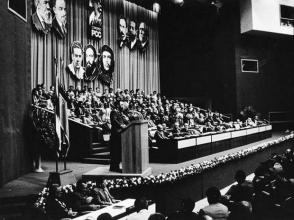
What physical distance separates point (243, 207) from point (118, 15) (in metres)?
14.8

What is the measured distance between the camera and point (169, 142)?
8367 millimetres

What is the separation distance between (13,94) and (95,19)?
9.50m

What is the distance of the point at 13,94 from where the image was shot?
646 cm

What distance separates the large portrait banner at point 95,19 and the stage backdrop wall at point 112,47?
0.23 m

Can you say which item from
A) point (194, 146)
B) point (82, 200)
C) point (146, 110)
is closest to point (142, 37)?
point (146, 110)

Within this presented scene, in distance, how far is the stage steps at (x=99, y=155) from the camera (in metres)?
8.35

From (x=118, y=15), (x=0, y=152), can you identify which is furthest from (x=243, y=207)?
(x=118, y=15)

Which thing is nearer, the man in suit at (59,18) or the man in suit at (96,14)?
the man in suit at (59,18)

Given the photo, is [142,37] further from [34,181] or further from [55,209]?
[55,209]

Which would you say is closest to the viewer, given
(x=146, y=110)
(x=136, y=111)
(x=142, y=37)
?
(x=136, y=111)

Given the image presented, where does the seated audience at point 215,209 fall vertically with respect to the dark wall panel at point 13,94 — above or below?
below

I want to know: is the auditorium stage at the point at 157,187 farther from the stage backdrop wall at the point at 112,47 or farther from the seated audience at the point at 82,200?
the stage backdrop wall at the point at 112,47

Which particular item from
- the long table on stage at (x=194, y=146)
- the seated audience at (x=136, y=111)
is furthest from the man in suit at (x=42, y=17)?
the long table on stage at (x=194, y=146)

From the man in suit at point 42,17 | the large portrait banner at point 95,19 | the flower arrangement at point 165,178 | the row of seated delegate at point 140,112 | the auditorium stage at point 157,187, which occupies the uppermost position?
the large portrait banner at point 95,19
